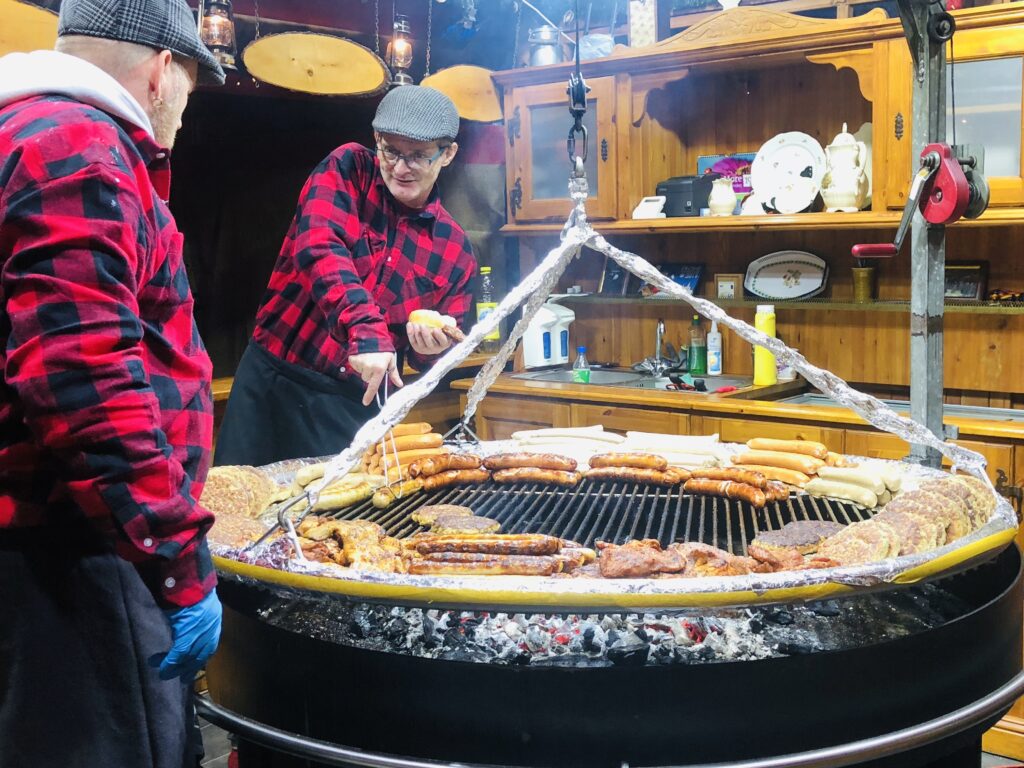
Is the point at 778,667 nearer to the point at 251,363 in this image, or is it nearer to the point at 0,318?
the point at 0,318

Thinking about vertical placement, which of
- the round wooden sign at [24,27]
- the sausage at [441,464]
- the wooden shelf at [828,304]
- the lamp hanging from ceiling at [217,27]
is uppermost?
the lamp hanging from ceiling at [217,27]

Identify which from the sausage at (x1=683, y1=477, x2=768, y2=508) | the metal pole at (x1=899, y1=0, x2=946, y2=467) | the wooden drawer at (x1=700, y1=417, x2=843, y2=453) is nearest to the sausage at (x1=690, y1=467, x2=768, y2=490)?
the sausage at (x1=683, y1=477, x2=768, y2=508)

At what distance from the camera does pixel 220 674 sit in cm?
204

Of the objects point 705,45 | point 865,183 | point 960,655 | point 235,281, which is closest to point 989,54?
point 865,183

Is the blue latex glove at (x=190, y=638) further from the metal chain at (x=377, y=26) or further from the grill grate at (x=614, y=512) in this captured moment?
the metal chain at (x=377, y=26)

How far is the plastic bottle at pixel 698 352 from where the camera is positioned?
16.2ft

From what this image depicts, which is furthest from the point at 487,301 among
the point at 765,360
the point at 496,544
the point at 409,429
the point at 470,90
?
the point at 496,544

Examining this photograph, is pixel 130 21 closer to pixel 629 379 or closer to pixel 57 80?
pixel 57 80

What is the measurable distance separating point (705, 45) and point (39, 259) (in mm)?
3657

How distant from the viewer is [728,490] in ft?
8.07

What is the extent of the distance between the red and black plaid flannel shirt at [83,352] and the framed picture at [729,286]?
366cm

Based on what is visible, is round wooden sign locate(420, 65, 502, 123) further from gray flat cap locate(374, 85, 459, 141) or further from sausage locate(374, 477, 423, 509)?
sausage locate(374, 477, 423, 509)

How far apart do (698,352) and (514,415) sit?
996 millimetres

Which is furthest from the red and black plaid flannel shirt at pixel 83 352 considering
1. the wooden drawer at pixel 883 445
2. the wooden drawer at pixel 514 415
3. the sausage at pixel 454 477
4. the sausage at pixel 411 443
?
the wooden drawer at pixel 514 415
